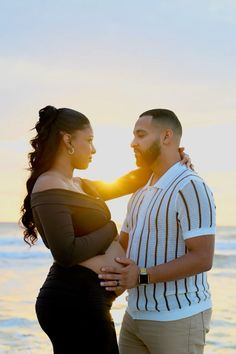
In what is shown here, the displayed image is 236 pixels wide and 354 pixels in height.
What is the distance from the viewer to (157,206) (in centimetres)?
310

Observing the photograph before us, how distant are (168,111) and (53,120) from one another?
0.60 meters

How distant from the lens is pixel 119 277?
3.01 m

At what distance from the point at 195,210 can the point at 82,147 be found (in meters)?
0.65

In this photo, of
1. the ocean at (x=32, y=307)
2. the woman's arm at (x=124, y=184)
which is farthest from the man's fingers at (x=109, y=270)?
the ocean at (x=32, y=307)

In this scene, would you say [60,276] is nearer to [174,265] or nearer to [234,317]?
[174,265]

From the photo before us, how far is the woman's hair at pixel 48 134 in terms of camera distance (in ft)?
10.3

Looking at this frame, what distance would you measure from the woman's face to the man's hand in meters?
0.55

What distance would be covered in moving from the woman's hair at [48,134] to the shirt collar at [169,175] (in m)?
0.47

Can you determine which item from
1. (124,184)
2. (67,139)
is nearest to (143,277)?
(67,139)

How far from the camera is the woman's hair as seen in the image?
10.3ft

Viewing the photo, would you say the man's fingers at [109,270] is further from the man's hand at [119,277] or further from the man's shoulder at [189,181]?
the man's shoulder at [189,181]

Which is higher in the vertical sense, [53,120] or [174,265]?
[53,120]

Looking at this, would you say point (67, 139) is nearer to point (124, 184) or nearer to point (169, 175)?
point (169, 175)

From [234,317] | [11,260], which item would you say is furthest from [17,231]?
[234,317]
